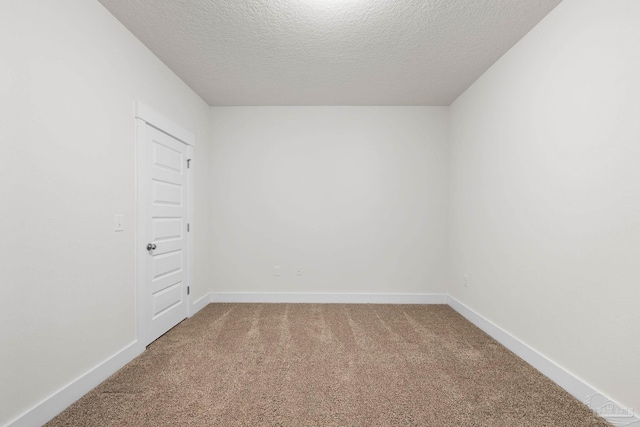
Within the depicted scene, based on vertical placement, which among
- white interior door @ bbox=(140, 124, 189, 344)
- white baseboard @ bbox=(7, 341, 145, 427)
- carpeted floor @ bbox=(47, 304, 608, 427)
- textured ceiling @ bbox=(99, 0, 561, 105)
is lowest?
carpeted floor @ bbox=(47, 304, 608, 427)

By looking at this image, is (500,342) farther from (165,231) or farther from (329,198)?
(165,231)

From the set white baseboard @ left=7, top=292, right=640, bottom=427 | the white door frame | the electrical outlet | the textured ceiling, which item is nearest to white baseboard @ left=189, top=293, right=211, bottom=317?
white baseboard @ left=7, top=292, right=640, bottom=427

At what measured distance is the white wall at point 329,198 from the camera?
13.1 ft

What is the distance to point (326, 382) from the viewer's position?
204 cm

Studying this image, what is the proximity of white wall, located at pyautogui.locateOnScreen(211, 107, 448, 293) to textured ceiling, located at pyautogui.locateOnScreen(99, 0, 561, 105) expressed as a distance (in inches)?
22.0

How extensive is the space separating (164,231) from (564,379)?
12.2 feet

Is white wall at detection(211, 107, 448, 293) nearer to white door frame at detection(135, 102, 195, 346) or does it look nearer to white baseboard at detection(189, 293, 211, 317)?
white baseboard at detection(189, 293, 211, 317)

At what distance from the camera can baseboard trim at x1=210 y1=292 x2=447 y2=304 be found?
13.0 ft

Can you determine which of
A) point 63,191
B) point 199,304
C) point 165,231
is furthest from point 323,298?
point 63,191

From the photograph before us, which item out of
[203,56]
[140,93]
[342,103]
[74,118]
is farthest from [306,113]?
[74,118]

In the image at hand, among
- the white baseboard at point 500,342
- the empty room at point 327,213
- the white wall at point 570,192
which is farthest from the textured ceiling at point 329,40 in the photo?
the white baseboard at point 500,342

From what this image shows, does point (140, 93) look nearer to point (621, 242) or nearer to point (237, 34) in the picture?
point (237, 34)

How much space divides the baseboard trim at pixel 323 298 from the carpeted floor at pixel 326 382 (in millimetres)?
836

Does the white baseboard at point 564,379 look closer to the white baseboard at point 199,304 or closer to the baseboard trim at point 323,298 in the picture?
the baseboard trim at point 323,298
